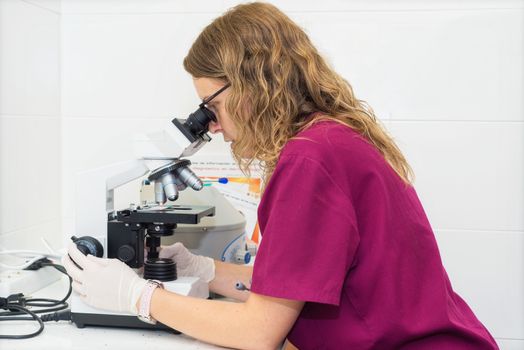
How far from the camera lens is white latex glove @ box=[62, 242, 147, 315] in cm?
124

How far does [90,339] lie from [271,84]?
2.22ft

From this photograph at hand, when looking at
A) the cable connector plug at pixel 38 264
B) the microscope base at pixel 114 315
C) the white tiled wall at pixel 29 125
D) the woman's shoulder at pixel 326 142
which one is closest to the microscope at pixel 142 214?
the microscope base at pixel 114 315

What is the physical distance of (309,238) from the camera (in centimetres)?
102

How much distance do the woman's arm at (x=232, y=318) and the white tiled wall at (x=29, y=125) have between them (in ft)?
2.64

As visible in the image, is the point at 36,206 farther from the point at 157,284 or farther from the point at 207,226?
the point at 157,284

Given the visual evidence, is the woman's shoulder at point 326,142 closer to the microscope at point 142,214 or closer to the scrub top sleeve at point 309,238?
the scrub top sleeve at point 309,238

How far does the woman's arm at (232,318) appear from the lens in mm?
1075

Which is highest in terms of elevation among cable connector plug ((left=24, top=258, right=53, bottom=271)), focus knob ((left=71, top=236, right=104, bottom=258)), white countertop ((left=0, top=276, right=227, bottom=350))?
focus knob ((left=71, top=236, right=104, bottom=258))

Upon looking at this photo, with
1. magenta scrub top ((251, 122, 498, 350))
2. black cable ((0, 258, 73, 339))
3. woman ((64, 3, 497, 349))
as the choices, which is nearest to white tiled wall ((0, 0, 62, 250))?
black cable ((0, 258, 73, 339))

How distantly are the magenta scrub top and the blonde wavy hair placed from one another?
8cm

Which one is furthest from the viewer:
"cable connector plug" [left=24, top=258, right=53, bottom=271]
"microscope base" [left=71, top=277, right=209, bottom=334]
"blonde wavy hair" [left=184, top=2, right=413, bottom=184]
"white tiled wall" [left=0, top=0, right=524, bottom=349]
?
"white tiled wall" [left=0, top=0, right=524, bottom=349]

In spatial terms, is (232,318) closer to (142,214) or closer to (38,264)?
(142,214)

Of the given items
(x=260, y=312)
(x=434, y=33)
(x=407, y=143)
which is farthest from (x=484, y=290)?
(x=260, y=312)

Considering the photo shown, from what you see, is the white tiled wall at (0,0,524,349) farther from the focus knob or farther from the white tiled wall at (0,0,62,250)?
the focus knob
